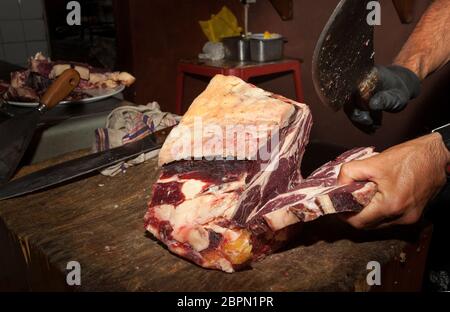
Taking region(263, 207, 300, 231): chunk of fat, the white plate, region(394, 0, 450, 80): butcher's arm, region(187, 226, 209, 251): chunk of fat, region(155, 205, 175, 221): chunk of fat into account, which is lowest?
region(187, 226, 209, 251): chunk of fat

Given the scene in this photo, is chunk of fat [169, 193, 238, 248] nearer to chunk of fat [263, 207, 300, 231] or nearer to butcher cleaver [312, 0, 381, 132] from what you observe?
chunk of fat [263, 207, 300, 231]

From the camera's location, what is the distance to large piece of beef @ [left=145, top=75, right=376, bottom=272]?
1.10 m

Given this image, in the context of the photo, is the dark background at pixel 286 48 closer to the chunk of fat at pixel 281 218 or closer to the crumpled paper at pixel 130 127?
the crumpled paper at pixel 130 127

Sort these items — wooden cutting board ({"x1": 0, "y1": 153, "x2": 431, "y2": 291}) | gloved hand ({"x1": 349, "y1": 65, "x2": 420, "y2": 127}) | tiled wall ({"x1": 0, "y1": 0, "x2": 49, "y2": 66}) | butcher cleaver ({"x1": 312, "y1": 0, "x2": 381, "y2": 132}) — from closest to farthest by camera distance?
wooden cutting board ({"x1": 0, "y1": 153, "x2": 431, "y2": 291})
butcher cleaver ({"x1": 312, "y1": 0, "x2": 381, "y2": 132})
gloved hand ({"x1": 349, "y1": 65, "x2": 420, "y2": 127})
tiled wall ({"x1": 0, "y1": 0, "x2": 49, "y2": 66})

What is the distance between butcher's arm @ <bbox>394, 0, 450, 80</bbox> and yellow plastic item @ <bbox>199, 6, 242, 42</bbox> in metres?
2.97

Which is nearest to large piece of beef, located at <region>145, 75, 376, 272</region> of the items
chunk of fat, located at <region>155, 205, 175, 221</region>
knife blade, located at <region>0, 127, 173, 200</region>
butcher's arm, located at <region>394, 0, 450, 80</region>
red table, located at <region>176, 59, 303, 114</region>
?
chunk of fat, located at <region>155, 205, 175, 221</region>

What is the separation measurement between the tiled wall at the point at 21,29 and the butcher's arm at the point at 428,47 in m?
3.80

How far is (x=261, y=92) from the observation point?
1380mm

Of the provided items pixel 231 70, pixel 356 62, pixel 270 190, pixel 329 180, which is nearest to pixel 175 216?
pixel 270 190

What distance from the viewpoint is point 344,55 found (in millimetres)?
1471

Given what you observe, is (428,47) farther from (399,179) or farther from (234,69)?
(234,69)

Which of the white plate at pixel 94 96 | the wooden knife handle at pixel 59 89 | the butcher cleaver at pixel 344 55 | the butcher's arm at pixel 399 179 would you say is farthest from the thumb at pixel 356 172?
the white plate at pixel 94 96

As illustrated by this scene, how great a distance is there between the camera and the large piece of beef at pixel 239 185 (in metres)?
1.10

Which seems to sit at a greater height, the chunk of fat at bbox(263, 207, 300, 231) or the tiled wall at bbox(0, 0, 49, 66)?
the tiled wall at bbox(0, 0, 49, 66)
